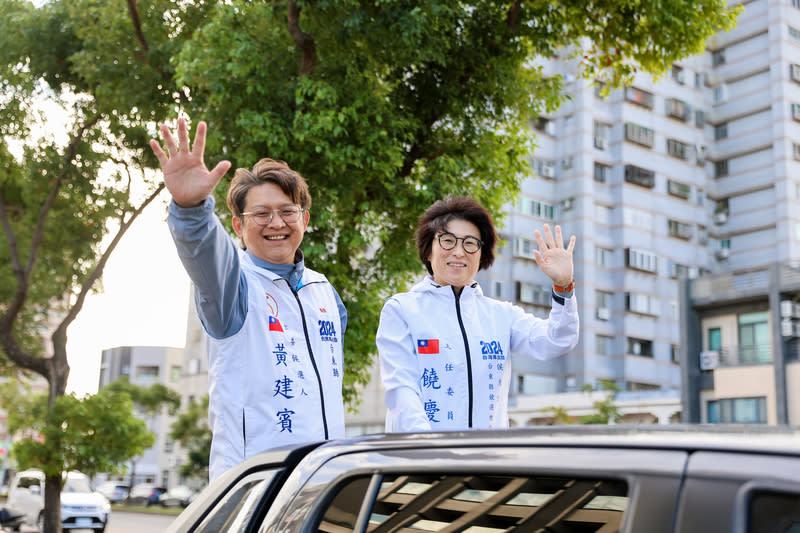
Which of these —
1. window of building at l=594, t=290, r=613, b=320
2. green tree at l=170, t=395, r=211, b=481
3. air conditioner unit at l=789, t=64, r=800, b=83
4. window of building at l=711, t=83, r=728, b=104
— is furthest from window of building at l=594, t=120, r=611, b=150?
green tree at l=170, t=395, r=211, b=481

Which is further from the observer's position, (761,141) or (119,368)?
(119,368)

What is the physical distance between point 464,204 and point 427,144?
7.13 m

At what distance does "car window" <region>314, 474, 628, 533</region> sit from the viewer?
1.23 metres

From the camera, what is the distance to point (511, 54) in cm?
1036

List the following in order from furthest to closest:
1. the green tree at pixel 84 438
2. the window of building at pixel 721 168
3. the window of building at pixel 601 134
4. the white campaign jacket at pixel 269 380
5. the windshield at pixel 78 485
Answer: the window of building at pixel 721 168 < the window of building at pixel 601 134 < the windshield at pixel 78 485 < the green tree at pixel 84 438 < the white campaign jacket at pixel 269 380

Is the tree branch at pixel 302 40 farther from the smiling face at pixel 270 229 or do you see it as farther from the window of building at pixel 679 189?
the window of building at pixel 679 189

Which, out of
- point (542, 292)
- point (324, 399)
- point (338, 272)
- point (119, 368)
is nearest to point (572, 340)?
point (324, 399)

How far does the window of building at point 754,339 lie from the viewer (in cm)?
2656

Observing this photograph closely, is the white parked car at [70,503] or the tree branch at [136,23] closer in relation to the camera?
the tree branch at [136,23]

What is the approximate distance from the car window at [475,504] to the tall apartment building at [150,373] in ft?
214

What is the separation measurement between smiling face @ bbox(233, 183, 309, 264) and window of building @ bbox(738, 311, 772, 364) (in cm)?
2642

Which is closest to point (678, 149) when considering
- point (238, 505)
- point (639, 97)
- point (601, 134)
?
point (639, 97)

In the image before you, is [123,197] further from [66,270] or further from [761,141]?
[761,141]

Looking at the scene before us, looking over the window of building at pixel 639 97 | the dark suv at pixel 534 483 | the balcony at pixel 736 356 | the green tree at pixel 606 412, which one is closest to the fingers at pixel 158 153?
the dark suv at pixel 534 483
